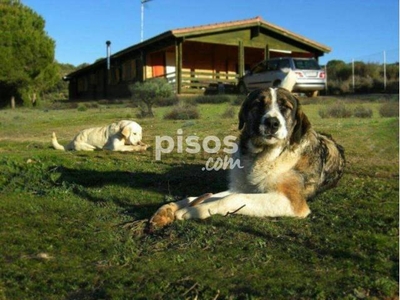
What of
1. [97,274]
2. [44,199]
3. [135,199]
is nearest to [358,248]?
[97,274]

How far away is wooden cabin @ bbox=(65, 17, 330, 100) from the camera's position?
105 ft

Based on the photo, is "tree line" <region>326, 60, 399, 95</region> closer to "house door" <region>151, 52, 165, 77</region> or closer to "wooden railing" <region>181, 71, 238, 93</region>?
"wooden railing" <region>181, 71, 238, 93</region>

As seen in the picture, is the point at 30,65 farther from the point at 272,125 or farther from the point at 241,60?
the point at 272,125

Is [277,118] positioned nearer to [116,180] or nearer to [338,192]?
[338,192]

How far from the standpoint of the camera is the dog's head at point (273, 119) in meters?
4.80

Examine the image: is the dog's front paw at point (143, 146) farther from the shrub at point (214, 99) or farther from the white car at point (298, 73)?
the white car at point (298, 73)

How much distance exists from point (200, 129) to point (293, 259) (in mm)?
7891

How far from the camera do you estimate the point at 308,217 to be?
15.0 feet

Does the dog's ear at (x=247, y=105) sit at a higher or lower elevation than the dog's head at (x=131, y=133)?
higher

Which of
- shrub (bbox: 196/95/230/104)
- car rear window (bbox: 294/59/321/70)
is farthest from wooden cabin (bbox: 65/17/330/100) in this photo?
car rear window (bbox: 294/59/321/70)

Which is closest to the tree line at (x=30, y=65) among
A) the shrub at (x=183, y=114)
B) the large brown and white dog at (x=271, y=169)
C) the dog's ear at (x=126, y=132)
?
the shrub at (x=183, y=114)

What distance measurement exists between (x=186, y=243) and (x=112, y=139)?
291 inches

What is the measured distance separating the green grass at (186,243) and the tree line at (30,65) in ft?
88.3

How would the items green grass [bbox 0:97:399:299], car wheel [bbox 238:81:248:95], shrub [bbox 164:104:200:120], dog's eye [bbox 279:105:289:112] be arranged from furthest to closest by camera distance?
car wheel [bbox 238:81:248:95] → shrub [bbox 164:104:200:120] → dog's eye [bbox 279:105:289:112] → green grass [bbox 0:97:399:299]
